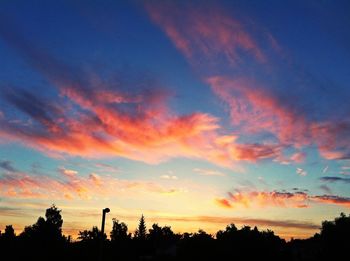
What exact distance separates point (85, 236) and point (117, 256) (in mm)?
5247

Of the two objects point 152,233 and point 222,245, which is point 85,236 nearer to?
point 222,245

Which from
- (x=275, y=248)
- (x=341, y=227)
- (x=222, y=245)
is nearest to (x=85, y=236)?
(x=222, y=245)

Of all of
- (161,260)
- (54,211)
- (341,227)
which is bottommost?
(161,260)

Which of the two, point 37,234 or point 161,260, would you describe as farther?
point 37,234

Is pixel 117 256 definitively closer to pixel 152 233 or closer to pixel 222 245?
pixel 222 245

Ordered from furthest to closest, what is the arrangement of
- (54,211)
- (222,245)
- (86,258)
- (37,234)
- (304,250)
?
(54,211), (37,234), (304,250), (86,258), (222,245)

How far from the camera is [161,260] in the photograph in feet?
162

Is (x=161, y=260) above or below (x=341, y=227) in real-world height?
below

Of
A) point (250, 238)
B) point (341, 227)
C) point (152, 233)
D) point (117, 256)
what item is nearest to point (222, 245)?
point (250, 238)

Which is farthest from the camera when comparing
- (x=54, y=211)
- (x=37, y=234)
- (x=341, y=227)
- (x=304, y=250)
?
(x=54, y=211)

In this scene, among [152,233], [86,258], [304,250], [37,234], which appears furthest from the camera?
[152,233]

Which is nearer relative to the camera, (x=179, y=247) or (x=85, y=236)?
(x=179, y=247)

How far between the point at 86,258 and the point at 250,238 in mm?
18419

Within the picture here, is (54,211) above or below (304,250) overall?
above
